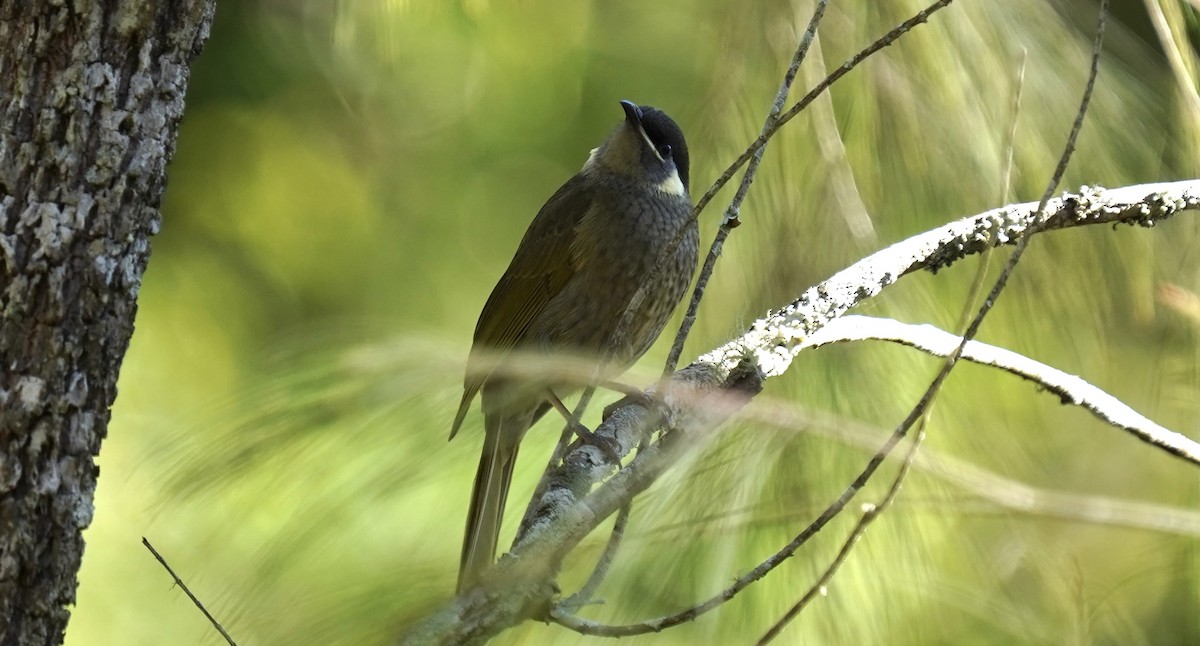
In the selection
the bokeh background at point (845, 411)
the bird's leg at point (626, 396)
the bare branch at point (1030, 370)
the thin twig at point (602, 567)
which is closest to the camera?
the thin twig at point (602, 567)

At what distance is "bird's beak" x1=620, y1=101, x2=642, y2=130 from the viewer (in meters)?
3.05

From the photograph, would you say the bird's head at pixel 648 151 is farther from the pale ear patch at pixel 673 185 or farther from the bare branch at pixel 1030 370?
the bare branch at pixel 1030 370

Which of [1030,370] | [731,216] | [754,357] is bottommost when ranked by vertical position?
[1030,370]

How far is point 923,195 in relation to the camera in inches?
89.6

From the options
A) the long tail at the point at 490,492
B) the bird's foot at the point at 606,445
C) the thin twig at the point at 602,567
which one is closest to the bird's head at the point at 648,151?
the long tail at the point at 490,492

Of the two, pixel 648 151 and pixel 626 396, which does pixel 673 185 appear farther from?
pixel 626 396

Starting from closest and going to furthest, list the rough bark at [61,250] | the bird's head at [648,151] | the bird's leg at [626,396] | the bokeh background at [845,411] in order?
the rough bark at [61,250] → the bokeh background at [845,411] → the bird's leg at [626,396] → the bird's head at [648,151]

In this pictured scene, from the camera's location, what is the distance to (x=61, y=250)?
131cm

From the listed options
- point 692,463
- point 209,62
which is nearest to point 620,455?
point 692,463

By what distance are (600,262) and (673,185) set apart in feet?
1.11

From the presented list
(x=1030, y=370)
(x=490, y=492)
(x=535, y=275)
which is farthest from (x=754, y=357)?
(x=535, y=275)

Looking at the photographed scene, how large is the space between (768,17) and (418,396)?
3.67ft

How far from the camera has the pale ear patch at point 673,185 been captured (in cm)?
313

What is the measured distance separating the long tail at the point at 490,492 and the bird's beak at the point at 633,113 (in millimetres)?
947
